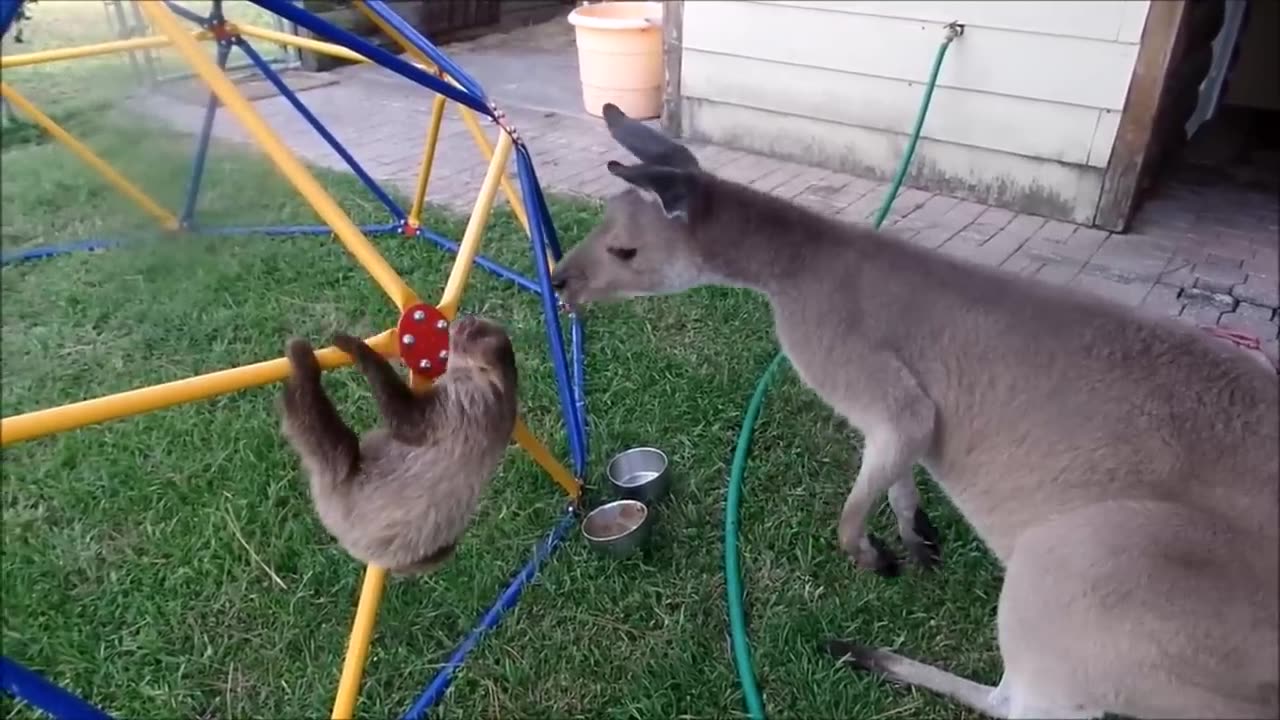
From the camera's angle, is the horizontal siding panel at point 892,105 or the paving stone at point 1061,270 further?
the horizontal siding panel at point 892,105

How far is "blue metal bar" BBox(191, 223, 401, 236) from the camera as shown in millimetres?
2043

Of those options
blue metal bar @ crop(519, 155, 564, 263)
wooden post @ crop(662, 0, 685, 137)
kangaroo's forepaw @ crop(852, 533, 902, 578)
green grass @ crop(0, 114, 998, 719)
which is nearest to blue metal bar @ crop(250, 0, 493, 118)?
blue metal bar @ crop(519, 155, 564, 263)

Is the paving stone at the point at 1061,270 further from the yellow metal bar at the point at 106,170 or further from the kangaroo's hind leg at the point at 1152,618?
the yellow metal bar at the point at 106,170

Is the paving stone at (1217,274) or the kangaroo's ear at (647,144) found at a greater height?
the kangaroo's ear at (647,144)

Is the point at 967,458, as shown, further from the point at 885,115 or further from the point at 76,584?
the point at 885,115

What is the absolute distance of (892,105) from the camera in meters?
6.08

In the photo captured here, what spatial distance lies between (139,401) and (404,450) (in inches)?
22.1

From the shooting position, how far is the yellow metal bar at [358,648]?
219cm

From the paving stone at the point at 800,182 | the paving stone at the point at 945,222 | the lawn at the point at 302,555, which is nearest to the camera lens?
the lawn at the point at 302,555

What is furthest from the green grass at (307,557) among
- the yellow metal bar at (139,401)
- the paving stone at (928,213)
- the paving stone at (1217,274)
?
the paving stone at (1217,274)

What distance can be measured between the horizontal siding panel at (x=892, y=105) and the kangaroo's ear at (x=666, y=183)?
3.76 metres

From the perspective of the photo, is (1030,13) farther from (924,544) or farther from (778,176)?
(924,544)

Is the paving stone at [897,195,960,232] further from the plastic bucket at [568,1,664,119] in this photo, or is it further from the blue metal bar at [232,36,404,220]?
the blue metal bar at [232,36,404,220]

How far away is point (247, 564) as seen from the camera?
9.95 feet
